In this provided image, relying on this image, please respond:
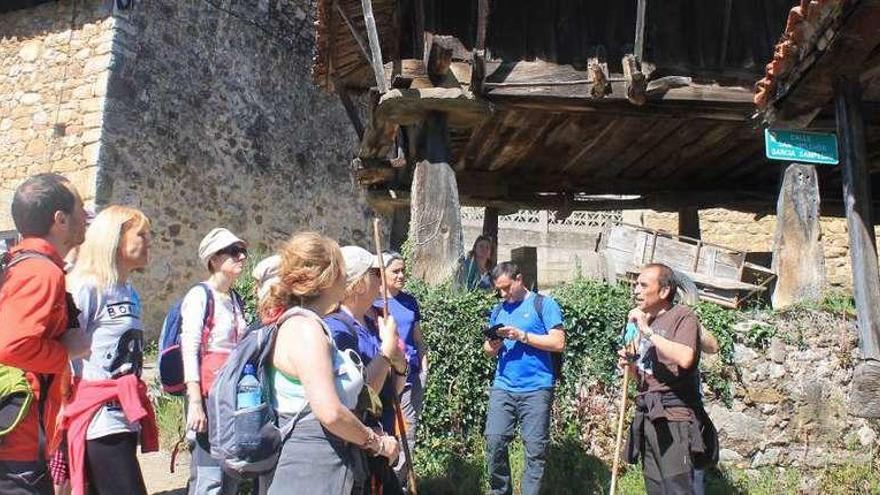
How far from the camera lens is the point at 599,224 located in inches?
697

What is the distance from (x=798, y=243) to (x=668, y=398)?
106 inches

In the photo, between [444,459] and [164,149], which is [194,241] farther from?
[444,459]

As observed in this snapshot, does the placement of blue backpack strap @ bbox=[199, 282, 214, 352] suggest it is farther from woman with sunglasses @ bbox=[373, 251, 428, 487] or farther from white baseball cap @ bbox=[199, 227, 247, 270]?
woman with sunglasses @ bbox=[373, 251, 428, 487]

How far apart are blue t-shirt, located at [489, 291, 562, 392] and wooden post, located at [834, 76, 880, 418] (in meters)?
1.61

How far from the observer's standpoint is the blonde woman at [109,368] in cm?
277

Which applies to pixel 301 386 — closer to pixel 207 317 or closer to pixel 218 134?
pixel 207 317

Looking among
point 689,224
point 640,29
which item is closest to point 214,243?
point 640,29

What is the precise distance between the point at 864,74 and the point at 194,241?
840cm

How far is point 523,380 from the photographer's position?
4395 mm

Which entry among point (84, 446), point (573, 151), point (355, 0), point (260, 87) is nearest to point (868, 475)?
point (573, 151)

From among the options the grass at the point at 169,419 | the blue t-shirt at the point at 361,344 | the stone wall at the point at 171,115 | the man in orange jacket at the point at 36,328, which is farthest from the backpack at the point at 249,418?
the stone wall at the point at 171,115

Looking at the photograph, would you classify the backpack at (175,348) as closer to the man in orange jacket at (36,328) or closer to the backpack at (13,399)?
the man in orange jacket at (36,328)

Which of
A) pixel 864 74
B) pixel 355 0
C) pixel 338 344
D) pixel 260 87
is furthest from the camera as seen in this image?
pixel 260 87

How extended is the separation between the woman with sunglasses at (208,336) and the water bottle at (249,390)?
45.0 inches
